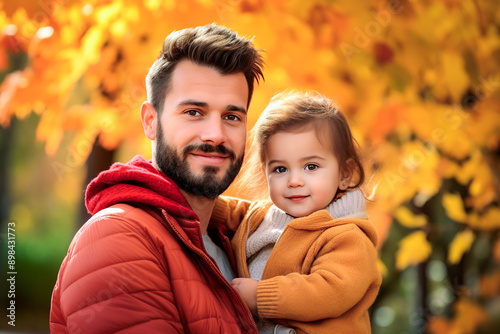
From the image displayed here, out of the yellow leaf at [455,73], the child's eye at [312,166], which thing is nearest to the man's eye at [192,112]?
the child's eye at [312,166]

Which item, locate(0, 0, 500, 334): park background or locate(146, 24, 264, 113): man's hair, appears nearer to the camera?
locate(146, 24, 264, 113): man's hair

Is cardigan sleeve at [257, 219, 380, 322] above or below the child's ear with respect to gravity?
below

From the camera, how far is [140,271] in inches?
67.3

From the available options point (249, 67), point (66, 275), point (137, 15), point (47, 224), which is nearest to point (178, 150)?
point (249, 67)

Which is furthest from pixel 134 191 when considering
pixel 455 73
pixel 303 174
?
pixel 455 73

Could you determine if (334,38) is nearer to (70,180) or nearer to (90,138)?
(90,138)

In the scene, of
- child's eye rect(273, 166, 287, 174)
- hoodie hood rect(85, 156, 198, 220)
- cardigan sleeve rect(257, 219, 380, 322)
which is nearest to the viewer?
hoodie hood rect(85, 156, 198, 220)

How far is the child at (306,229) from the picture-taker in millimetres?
2035

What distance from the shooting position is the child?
2035 millimetres

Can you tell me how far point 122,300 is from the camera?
1.66m

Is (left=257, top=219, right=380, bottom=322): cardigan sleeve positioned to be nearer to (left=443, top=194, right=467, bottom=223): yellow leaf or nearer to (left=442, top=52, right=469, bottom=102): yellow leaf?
(left=442, top=52, right=469, bottom=102): yellow leaf

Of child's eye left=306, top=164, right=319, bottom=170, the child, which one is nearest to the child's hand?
the child

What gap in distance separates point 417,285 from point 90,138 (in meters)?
3.05

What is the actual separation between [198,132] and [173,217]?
0.36m
